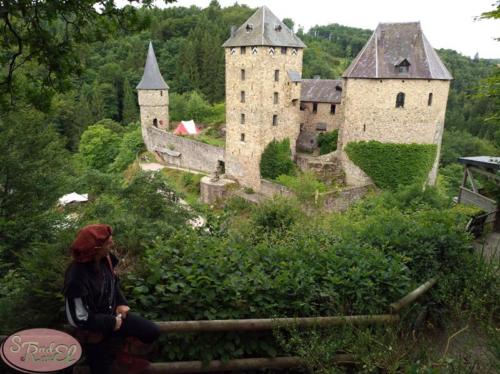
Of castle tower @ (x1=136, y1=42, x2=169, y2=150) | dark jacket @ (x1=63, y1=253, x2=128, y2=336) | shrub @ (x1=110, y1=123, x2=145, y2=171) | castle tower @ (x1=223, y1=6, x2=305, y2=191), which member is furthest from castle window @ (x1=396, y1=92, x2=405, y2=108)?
shrub @ (x1=110, y1=123, x2=145, y2=171)

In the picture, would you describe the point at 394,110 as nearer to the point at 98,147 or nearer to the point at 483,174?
the point at 483,174

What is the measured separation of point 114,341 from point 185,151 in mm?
31077

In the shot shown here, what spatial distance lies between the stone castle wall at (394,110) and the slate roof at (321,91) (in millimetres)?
5170

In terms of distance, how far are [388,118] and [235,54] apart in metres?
10.0

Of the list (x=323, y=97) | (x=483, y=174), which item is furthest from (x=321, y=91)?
(x=483, y=174)

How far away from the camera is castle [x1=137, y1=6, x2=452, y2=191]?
892 inches

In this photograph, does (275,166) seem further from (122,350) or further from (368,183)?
(122,350)

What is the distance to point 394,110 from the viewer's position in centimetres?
2305

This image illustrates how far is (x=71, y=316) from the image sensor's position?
124 inches

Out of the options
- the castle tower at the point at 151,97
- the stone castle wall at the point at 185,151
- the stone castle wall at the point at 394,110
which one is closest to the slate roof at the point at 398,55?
the stone castle wall at the point at 394,110

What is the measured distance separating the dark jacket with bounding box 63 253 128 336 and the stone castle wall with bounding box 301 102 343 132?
88.6ft

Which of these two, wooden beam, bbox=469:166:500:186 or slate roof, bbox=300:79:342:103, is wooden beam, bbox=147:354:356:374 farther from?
slate roof, bbox=300:79:342:103

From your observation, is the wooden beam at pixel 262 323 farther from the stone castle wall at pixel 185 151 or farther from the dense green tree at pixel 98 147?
the dense green tree at pixel 98 147

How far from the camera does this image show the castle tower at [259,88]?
25.1 m
